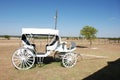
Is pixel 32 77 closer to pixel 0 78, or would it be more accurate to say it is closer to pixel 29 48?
pixel 0 78

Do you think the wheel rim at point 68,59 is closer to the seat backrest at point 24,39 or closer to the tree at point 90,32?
the seat backrest at point 24,39

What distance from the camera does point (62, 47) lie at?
32.0 ft

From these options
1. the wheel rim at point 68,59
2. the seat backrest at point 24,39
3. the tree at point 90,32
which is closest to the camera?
the wheel rim at point 68,59

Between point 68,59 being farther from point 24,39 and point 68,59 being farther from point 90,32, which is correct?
point 90,32

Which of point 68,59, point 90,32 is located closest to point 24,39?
point 68,59

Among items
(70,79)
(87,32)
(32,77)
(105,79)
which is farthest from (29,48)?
(87,32)

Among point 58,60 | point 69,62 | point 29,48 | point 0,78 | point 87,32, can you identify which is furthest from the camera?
point 87,32

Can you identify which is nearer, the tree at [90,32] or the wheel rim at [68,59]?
the wheel rim at [68,59]

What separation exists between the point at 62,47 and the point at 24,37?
2.56 m

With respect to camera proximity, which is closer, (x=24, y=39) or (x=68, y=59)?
(x=68, y=59)

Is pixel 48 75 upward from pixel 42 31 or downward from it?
downward

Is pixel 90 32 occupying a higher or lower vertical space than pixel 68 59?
higher

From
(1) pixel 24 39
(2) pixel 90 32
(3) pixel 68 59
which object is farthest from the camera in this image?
(2) pixel 90 32

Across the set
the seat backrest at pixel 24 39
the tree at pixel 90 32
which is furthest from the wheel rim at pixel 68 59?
the tree at pixel 90 32
